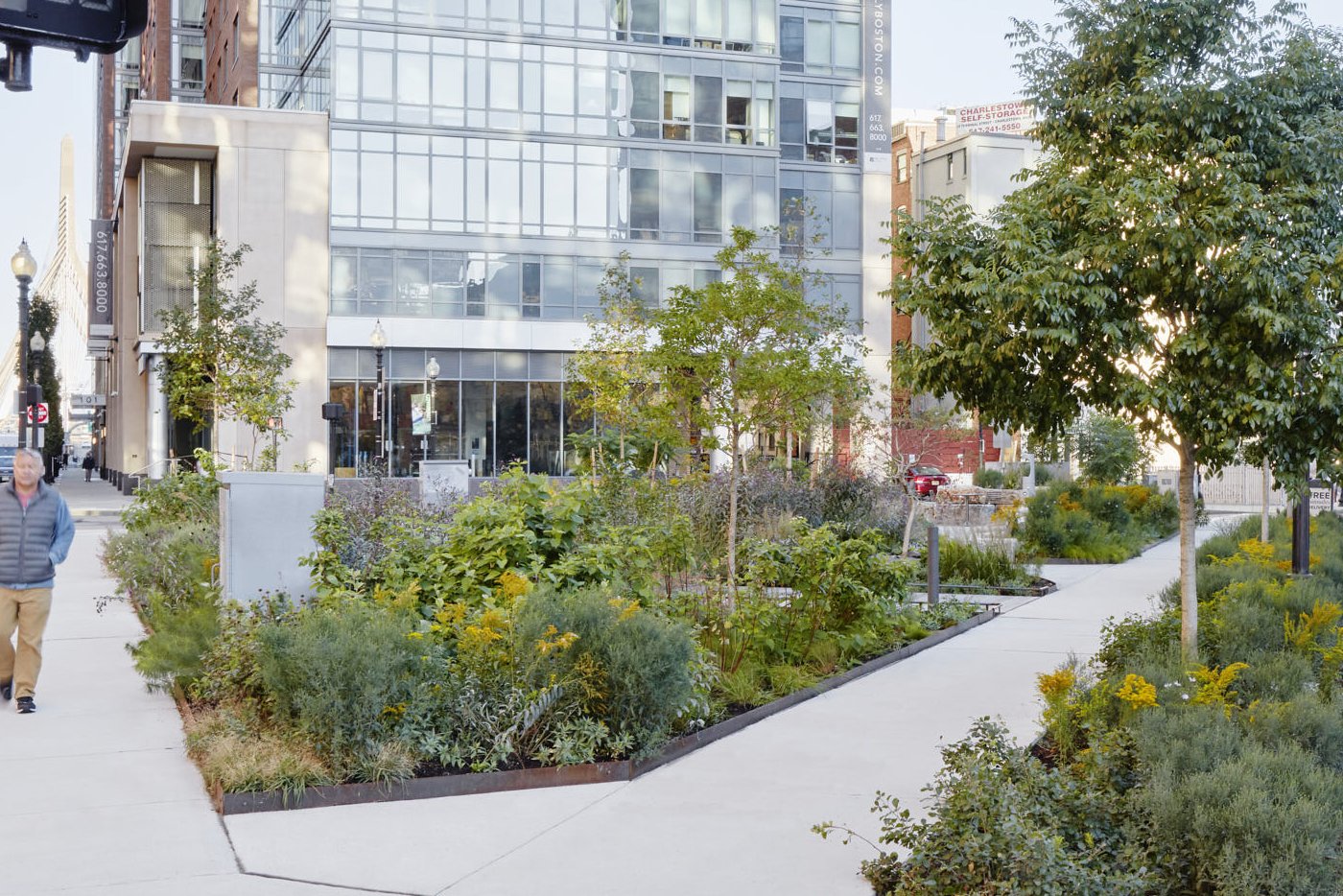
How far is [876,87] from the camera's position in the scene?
2024 inches

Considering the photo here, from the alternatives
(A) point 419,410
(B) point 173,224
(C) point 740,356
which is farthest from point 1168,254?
(B) point 173,224

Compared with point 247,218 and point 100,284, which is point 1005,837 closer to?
point 247,218

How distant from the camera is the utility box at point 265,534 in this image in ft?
31.3

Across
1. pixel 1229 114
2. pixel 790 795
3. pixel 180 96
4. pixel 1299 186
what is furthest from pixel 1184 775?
pixel 180 96

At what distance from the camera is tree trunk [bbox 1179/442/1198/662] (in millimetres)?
9023

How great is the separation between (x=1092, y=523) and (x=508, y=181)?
27.3 meters

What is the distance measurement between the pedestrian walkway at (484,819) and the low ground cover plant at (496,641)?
1.14ft

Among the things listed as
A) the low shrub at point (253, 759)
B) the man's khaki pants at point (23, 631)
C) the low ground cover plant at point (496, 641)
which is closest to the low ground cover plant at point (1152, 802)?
the low ground cover plant at point (496, 641)

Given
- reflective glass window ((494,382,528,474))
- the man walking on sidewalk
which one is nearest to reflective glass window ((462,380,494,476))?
reflective glass window ((494,382,528,474))

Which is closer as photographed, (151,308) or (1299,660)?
(1299,660)

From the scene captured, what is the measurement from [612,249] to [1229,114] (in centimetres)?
3721

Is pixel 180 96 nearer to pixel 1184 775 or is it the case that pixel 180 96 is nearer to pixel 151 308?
pixel 151 308

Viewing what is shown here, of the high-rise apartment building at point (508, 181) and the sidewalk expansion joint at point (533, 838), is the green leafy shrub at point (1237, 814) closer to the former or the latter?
the sidewalk expansion joint at point (533, 838)

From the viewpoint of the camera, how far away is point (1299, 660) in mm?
7965
